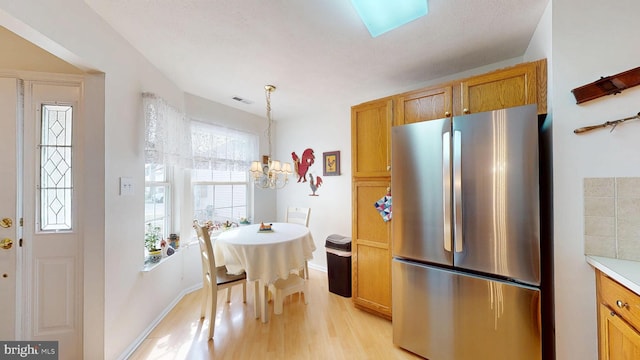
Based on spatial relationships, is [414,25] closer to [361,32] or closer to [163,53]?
[361,32]

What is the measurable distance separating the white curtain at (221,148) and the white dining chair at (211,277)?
1.15 meters

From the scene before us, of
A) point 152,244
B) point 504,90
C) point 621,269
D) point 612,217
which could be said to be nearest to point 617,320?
point 621,269

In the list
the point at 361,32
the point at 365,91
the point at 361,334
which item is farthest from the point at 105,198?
the point at 365,91

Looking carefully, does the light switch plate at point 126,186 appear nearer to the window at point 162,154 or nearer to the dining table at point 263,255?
the window at point 162,154

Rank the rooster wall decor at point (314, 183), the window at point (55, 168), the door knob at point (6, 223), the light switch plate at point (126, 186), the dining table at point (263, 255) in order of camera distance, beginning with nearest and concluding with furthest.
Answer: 1. the door knob at point (6, 223)
2. the window at point (55, 168)
3. the light switch plate at point (126, 186)
4. the dining table at point (263, 255)
5. the rooster wall decor at point (314, 183)

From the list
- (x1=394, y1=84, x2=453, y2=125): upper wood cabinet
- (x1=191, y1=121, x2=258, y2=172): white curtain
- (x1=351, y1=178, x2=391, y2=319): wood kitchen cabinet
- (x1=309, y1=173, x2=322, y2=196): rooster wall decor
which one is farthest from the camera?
(x1=309, y1=173, x2=322, y2=196): rooster wall decor

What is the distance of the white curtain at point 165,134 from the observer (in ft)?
6.70

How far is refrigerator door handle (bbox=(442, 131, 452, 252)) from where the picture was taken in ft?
5.20

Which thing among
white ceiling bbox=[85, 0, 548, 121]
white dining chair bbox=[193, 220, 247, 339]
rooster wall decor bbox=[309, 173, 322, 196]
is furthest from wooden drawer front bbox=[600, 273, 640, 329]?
rooster wall decor bbox=[309, 173, 322, 196]

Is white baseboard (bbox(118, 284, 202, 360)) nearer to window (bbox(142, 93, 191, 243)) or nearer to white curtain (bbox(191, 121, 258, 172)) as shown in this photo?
window (bbox(142, 93, 191, 243))

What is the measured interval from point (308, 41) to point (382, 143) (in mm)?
1108

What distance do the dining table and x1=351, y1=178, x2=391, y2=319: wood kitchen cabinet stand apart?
55cm

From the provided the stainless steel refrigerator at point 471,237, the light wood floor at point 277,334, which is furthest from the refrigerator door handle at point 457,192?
the light wood floor at point 277,334

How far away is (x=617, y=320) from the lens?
3.50 ft
